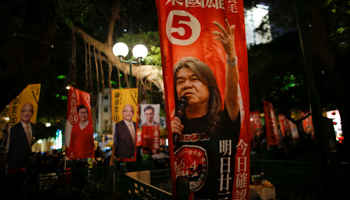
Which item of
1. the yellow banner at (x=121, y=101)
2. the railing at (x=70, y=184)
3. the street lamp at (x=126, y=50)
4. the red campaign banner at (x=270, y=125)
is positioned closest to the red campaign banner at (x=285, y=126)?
the red campaign banner at (x=270, y=125)

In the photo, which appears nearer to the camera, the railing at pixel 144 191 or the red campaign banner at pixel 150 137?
the railing at pixel 144 191

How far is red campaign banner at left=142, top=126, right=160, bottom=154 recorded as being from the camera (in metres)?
12.3

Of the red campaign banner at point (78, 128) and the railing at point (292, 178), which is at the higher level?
the red campaign banner at point (78, 128)

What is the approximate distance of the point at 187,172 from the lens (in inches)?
91.4

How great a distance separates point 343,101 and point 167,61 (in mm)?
6188

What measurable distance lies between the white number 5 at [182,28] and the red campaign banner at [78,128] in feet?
21.4

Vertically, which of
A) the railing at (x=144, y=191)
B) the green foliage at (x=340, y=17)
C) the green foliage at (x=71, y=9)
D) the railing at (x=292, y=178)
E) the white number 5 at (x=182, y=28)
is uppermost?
the green foliage at (x=71, y=9)

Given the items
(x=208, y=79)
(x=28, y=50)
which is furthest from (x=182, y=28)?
(x=28, y=50)

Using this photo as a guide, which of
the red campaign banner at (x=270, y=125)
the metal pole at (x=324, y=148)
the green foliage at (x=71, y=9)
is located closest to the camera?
the metal pole at (x=324, y=148)

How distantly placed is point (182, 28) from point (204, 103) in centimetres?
84

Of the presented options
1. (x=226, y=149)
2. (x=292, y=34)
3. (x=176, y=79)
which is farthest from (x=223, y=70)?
(x=292, y=34)

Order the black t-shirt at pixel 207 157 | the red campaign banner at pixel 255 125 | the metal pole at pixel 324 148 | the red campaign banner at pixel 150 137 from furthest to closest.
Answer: the red campaign banner at pixel 255 125
the red campaign banner at pixel 150 137
the metal pole at pixel 324 148
the black t-shirt at pixel 207 157

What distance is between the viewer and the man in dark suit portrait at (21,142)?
7180 millimetres

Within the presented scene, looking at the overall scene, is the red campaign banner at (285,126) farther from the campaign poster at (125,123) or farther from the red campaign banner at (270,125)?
the campaign poster at (125,123)
